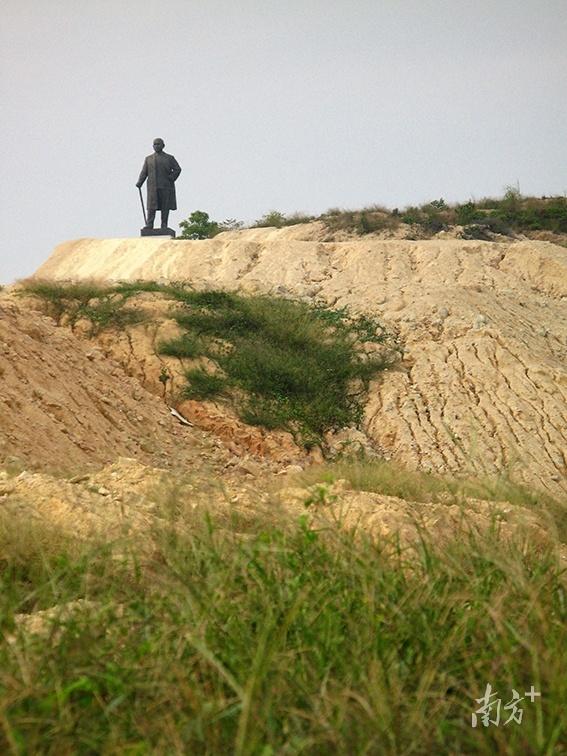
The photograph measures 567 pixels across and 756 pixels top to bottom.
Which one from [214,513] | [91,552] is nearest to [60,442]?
[214,513]

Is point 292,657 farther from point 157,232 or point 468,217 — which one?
point 468,217

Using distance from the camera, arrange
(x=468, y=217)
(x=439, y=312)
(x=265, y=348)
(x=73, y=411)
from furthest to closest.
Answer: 1. (x=468, y=217)
2. (x=439, y=312)
3. (x=265, y=348)
4. (x=73, y=411)

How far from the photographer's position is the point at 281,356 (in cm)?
1409

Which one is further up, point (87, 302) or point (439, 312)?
point (87, 302)

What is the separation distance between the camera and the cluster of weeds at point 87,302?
14.5 meters

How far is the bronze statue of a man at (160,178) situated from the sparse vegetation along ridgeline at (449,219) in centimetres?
274

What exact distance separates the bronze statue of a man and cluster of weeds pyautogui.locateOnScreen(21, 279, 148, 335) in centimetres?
749

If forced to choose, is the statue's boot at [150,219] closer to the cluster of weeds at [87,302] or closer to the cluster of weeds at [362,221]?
the cluster of weeds at [362,221]

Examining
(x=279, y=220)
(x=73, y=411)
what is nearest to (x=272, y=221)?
(x=279, y=220)

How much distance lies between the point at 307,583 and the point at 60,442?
701 centimetres

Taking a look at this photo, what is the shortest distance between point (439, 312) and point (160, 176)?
366 inches

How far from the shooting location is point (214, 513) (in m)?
4.57

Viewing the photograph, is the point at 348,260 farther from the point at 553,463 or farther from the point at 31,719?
the point at 31,719

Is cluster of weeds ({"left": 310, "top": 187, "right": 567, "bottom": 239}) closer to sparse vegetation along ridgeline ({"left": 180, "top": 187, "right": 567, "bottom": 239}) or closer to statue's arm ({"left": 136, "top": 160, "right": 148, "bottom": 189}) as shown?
sparse vegetation along ridgeline ({"left": 180, "top": 187, "right": 567, "bottom": 239})
